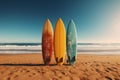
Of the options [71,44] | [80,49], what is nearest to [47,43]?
[71,44]

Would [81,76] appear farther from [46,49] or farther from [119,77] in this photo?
[46,49]

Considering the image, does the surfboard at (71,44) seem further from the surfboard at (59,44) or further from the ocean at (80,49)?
the ocean at (80,49)

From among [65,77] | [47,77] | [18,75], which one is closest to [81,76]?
[65,77]

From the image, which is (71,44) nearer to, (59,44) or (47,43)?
(59,44)

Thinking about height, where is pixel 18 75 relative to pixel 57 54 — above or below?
below

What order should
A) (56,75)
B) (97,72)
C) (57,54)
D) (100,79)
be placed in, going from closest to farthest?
(100,79)
(56,75)
(97,72)
(57,54)

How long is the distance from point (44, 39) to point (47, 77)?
330 centimetres

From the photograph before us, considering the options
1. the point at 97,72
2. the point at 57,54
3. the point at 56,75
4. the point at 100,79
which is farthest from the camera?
the point at 57,54

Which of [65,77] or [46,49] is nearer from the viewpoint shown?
[65,77]

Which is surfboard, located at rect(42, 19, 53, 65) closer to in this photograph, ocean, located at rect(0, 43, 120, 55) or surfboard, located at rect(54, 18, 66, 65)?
surfboard, located at rect(54, 18, 66, 65)

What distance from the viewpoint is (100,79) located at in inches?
213

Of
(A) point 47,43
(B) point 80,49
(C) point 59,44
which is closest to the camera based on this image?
(C) point 59,44

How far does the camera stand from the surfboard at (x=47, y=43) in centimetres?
829

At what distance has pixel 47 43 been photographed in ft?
27.5
